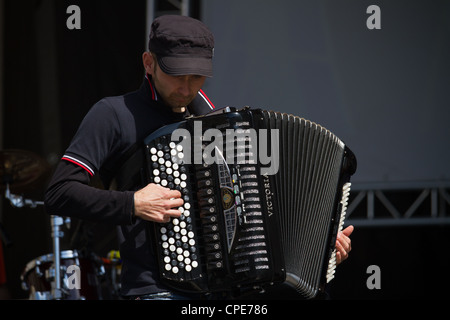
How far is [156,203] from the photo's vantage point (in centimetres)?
224

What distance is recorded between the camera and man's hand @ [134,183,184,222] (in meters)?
2.24

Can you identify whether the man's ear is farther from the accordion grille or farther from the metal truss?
the metal truss

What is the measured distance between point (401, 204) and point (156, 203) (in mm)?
3367

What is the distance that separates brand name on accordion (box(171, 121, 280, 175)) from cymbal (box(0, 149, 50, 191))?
276 centimetres

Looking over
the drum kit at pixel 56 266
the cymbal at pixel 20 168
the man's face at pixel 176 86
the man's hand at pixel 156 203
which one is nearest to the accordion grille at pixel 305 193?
the man's face at pixel 176 86

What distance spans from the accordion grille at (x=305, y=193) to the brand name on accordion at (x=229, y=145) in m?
0.05

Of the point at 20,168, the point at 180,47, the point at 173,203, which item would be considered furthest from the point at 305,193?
the point at 20,168

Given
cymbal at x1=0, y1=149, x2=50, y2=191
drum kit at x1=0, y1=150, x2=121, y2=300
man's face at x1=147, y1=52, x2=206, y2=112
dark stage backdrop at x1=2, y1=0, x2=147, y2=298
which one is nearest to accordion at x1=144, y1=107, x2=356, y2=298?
man's face at x1=147, y1=52, x2=206, y2=112

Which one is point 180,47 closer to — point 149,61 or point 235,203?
point 149,61

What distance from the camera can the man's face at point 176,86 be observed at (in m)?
2.43

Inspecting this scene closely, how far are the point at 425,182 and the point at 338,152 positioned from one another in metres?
2.59

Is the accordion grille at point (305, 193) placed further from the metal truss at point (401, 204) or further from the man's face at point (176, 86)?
the metal truss at point (401, 204)

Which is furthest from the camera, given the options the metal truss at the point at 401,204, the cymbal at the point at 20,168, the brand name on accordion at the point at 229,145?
the metal truss at the point at 401,204

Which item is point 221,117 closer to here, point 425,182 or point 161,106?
point 161,106
